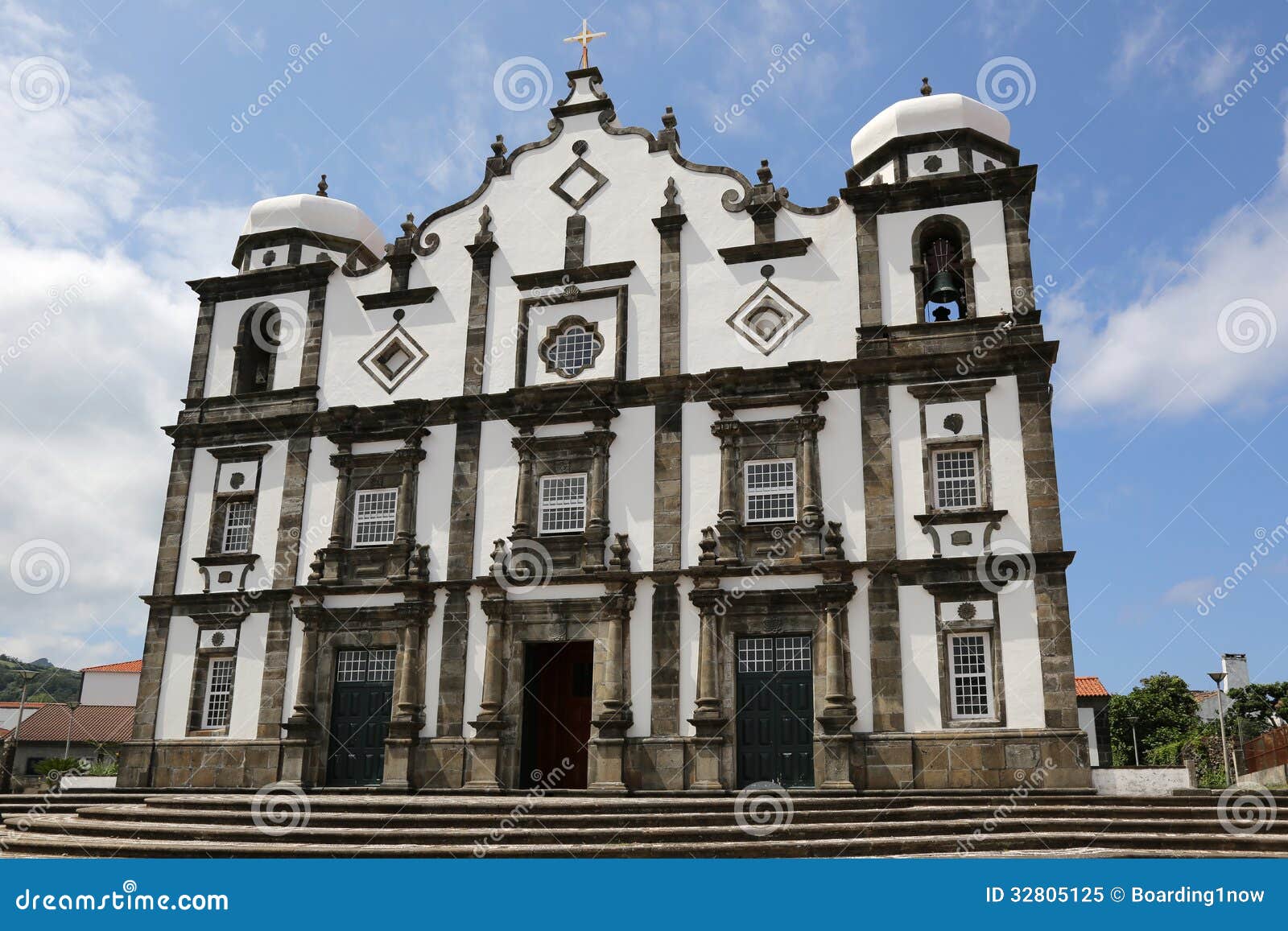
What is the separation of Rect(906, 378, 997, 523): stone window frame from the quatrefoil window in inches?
240

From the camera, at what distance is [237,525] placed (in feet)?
70.2

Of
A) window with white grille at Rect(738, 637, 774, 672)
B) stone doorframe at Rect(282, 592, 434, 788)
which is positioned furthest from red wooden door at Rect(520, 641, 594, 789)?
window with white grille at Rect(738, 637, 774, 672)

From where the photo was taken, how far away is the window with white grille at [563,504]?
759 inches

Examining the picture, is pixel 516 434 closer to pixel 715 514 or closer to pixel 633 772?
pixel 715 514

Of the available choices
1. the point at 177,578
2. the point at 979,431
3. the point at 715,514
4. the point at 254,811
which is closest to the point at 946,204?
the point at 979,431

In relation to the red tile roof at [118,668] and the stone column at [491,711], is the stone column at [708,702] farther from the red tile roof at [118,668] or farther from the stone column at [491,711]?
the red tile roof at [118,668]

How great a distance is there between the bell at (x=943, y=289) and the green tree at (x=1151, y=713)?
3268cm

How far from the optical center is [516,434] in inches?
788

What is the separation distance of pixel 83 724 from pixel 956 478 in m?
44.7

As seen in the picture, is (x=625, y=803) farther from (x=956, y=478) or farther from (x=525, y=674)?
(x=956, y=478)

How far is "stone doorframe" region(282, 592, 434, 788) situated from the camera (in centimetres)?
1855

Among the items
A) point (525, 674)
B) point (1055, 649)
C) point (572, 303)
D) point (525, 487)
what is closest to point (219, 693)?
point (525, 674)

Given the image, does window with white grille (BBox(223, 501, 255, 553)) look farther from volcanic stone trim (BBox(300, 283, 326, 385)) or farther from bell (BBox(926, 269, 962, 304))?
bell (BBox(926, 269, 962, 304))

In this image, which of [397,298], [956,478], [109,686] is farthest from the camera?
[109,686]
